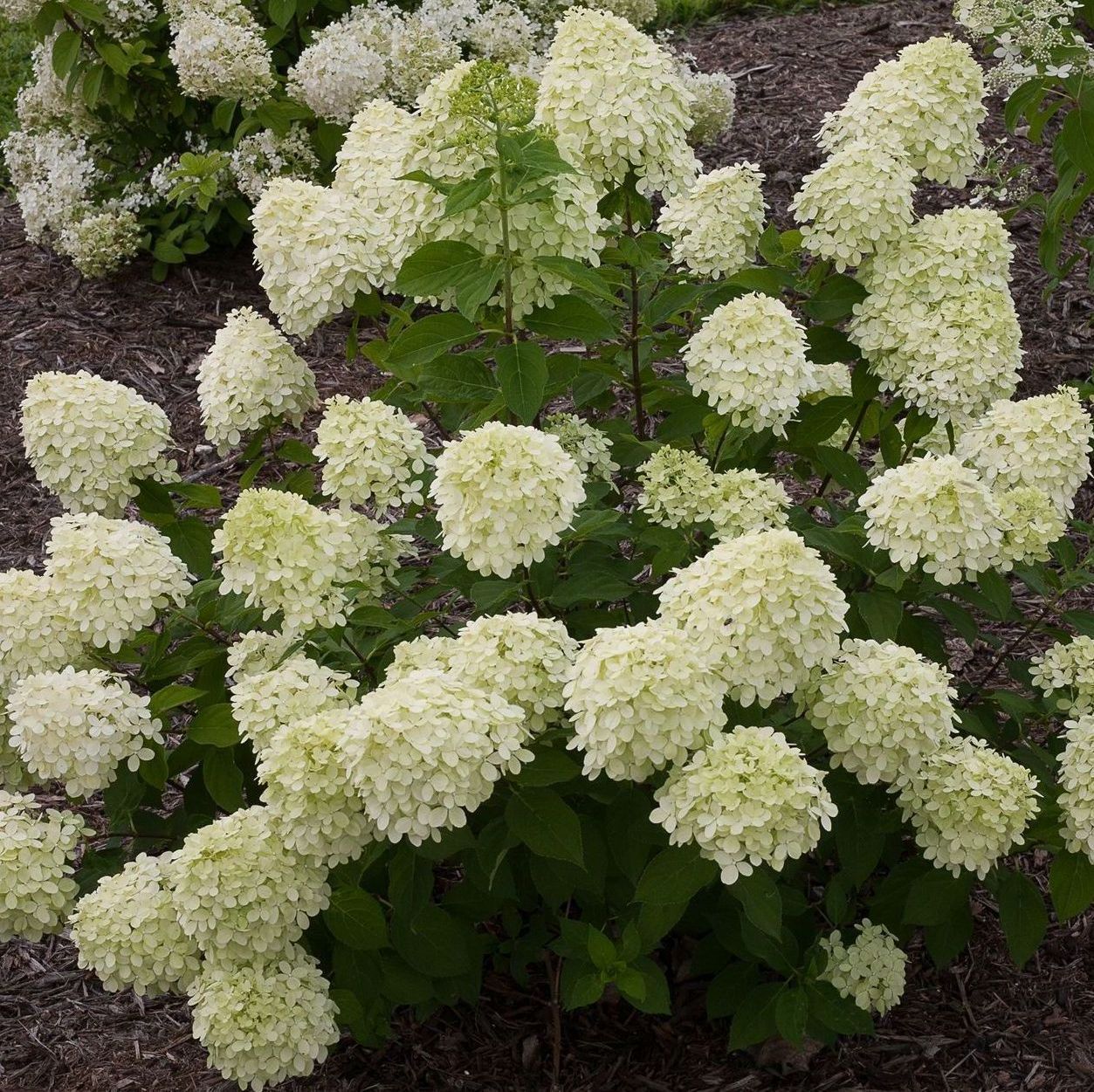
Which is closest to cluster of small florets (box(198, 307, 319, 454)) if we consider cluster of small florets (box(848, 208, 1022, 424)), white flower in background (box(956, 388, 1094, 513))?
cluster of small florets (box(848, 208, 1022, 424))

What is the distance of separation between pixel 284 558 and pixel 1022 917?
1.79 metres

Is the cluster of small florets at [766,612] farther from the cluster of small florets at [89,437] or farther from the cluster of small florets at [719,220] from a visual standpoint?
the cluster of small florets at [89,437]

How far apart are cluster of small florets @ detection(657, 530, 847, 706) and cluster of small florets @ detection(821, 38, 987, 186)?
1203 millimetres

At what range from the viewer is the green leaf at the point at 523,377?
270 centimetres

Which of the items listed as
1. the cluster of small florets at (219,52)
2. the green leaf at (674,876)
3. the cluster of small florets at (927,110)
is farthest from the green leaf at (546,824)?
the cluster of small florets at (219,52)

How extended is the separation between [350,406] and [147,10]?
3.99 metres

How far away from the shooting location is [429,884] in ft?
9.28

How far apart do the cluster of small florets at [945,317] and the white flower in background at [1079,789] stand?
0.72 meters

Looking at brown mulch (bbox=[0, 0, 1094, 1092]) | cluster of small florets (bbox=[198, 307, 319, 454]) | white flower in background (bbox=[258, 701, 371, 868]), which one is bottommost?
brown mulch (bbox=[0, 0, 1094, 1092])

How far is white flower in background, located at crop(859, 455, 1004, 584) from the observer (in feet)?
8.41

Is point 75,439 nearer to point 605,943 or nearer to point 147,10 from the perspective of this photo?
point 605,943

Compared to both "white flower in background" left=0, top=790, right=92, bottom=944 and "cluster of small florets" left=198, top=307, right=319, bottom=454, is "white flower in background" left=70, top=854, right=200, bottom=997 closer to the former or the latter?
"white flower in background" left=0, top=790, right=92, bottom=944

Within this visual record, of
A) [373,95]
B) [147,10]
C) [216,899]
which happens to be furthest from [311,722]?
[147,10]

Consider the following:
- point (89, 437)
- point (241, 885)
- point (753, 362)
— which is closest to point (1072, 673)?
point (753, 362)
